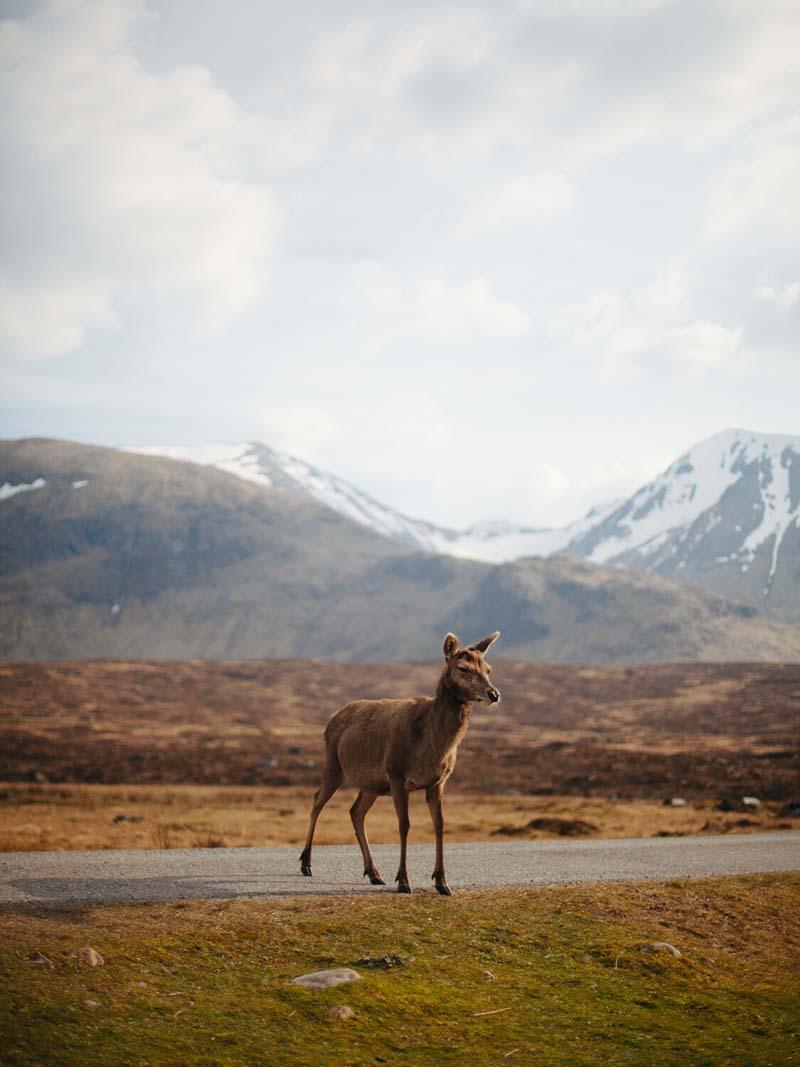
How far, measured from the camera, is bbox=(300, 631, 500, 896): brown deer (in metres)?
13.8

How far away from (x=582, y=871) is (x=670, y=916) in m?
5.14

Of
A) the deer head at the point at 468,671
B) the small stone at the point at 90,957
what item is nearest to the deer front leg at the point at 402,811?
the deer head at the point at 468,671

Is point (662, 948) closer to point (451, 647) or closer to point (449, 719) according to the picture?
point (449, 719)

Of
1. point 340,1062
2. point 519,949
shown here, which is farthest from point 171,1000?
point 519,949

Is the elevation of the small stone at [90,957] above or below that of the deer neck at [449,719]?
below

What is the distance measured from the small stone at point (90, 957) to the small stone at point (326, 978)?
1.91 metres

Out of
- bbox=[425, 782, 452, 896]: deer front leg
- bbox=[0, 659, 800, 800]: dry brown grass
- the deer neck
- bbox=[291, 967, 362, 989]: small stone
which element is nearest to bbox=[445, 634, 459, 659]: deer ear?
the deer neck

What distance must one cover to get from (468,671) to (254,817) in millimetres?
25928

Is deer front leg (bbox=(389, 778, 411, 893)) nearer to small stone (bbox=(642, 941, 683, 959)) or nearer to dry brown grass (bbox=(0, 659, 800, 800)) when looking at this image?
small stone (bbox=(642, 941, 683, 959))

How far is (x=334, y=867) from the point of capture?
17.7 metres

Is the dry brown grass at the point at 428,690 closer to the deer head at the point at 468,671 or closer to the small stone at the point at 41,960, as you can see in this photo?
the deer head at the point at 468,671

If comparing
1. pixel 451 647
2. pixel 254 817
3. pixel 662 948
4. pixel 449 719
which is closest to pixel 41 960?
pixel 449 719

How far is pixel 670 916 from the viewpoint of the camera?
42.7ft

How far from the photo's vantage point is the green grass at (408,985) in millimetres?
8195
